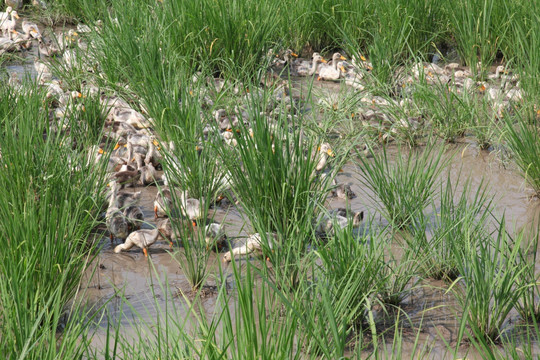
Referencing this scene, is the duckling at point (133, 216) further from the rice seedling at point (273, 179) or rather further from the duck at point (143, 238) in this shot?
the rice seedling at point (273, 179)

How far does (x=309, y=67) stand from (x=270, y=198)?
3.31m

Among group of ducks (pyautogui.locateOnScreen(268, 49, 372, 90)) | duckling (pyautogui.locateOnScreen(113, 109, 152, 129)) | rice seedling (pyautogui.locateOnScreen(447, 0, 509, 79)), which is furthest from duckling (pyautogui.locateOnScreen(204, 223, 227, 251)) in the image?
rice seedling (pyautogui.locateOnScreen(447, 0, 509, 79))

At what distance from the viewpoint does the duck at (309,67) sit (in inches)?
245

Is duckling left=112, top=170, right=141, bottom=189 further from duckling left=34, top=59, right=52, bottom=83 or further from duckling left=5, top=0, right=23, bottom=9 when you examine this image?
duckling left=5, top=0, right=23, bottom=9

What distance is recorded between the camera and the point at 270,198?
10.5ft

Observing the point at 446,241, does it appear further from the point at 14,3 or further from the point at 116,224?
the point at 14,3

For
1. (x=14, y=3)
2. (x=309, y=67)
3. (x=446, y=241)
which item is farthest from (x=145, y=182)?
(x=14, y=3)

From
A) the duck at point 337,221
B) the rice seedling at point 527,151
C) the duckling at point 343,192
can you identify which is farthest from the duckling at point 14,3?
the rice seedling at point 527,151

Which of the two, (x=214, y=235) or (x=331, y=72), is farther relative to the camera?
(x=331, y=72)

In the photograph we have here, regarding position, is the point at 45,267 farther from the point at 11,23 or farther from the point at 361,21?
the point at 11,23

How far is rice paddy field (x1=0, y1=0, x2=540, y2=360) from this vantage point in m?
2.42

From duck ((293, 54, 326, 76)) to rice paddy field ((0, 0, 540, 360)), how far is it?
0.43 ft

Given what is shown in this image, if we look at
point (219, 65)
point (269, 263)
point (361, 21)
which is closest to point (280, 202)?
point (269, 263)

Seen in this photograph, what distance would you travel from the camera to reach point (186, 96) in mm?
4070
